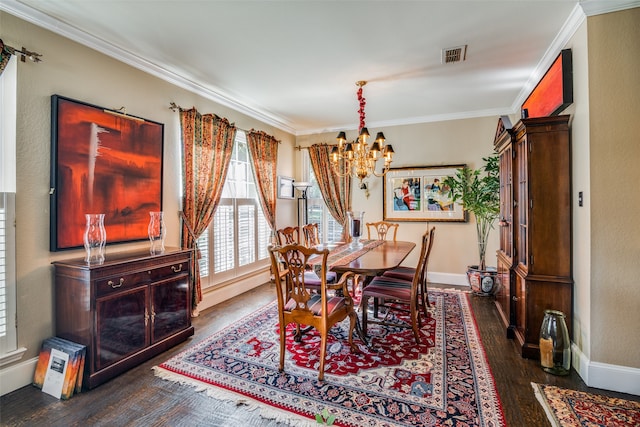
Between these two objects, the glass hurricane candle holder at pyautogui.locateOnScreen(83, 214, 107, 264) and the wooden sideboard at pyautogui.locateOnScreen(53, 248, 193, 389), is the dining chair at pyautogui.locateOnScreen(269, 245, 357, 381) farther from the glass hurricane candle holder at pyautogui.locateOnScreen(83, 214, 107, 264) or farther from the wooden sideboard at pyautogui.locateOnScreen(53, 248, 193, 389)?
the glass hurricane candle holder at pyautogui.locateOnScreen(83, 214, 107, 264)

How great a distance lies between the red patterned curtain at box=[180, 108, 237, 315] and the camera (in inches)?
141

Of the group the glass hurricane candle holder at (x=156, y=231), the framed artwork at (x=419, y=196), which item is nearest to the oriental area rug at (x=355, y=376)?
the glass hurricane candle holder at (x=156, y=231)

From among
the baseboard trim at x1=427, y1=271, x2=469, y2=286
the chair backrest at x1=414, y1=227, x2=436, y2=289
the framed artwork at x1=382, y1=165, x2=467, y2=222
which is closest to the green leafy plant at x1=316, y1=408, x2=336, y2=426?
the chair backrest at x1=414, y1=227, x2=436, y2=289

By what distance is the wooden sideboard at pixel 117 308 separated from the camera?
88.8 inches

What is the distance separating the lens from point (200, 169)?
12.4 ft

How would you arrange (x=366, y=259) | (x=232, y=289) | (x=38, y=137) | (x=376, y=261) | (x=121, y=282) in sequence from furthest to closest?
(x=232, y=289) → (x=366, y=259) → (x=376, y=261) → (x=121, y=282) → (x=38, y=137)

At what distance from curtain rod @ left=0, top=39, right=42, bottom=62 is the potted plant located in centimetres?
488

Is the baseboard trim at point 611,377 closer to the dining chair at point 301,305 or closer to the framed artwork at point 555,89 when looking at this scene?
the dining chair at point 301,305

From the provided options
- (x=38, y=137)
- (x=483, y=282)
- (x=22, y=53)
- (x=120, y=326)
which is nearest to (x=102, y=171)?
(x=38, y=137)

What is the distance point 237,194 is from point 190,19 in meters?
2.48

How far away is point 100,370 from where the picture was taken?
228 cm

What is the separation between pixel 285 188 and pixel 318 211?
2.60ft

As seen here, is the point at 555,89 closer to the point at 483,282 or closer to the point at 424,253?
the point at 424,253

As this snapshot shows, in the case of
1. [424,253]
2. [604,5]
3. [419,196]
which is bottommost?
[424,253]
